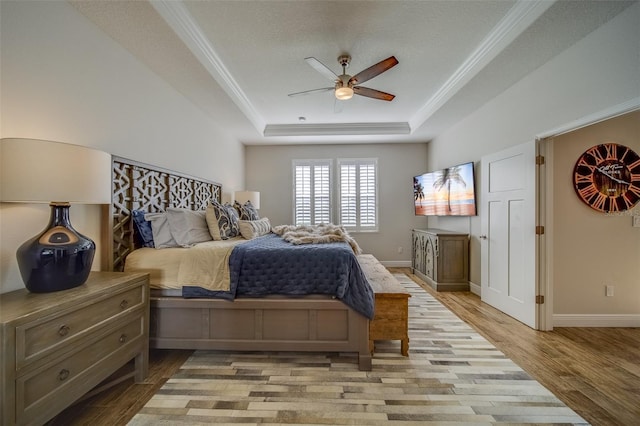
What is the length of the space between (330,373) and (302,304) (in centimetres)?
55

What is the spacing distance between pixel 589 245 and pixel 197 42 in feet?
14.7

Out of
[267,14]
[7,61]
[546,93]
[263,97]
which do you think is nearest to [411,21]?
[267,14]

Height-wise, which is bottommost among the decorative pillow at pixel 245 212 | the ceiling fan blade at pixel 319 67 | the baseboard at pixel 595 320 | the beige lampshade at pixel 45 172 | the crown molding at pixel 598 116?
the baseboard at pixel 595 320

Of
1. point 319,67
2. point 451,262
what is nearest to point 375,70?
point 319,67

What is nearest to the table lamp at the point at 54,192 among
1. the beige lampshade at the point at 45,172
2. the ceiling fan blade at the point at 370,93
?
the beige lampshade at the point at 45,172

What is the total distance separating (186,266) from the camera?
7.03 feet

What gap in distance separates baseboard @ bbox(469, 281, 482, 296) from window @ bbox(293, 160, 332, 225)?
2.91 m

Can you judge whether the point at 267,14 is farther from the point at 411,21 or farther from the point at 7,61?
the point at 7,61

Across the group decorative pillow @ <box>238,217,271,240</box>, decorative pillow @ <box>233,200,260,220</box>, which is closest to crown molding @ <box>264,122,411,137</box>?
decorative pillow @ <box>233,200,260,220</box>

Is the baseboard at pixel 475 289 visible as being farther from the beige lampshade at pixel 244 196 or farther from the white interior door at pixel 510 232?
the beige lampshade at pixel 244 196

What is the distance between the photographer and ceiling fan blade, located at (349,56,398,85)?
2324mm

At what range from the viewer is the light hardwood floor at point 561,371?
62.5 inches

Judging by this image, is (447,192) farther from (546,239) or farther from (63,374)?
(63,374)

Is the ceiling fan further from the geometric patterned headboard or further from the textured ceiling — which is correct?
Answer: the geometric patterned headboard
